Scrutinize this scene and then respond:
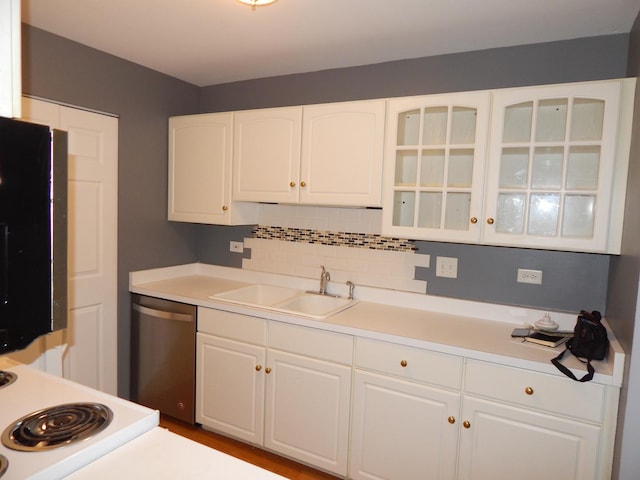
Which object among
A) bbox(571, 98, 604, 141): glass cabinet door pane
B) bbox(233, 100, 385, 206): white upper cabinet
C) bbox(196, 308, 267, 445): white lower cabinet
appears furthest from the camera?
bbox(196, 308, 267, 445): white lower cabinet

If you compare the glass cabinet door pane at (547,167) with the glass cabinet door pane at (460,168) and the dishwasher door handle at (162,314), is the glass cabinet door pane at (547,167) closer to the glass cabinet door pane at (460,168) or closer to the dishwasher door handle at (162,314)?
the glass cabinet door pane at (460,168)

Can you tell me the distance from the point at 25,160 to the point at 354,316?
1.79 m

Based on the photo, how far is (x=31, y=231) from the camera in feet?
2.52

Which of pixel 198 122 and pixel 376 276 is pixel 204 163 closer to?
pixel 198 122

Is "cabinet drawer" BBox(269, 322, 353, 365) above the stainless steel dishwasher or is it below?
above

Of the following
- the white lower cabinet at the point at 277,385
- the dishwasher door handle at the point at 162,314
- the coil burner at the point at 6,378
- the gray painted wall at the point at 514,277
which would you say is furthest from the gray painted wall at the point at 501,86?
the coil burner at the point at 6,378

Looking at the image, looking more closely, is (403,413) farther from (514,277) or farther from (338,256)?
(338,256)

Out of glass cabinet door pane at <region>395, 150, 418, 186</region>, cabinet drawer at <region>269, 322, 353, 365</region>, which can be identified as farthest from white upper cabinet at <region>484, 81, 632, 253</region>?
cabinet drawer at <region>269, 322, 353, 365</region>

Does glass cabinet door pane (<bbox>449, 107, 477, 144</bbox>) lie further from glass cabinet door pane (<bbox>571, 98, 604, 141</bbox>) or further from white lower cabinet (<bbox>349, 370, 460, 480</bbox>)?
white lower cabinet (<bbox>349, 370, 460, 480</bbox>)

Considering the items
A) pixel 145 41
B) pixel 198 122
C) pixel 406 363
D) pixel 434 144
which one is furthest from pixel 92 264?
pixel 434 144

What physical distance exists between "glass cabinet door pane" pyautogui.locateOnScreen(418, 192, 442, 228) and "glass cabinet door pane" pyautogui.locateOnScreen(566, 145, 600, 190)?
59 centimetres

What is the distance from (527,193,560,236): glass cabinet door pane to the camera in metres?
1.90

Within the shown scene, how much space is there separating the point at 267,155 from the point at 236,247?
Answer: 34.9 inches


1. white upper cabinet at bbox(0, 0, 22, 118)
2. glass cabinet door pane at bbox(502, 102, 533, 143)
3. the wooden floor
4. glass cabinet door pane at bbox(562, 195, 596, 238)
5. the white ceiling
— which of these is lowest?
the wooden floor
